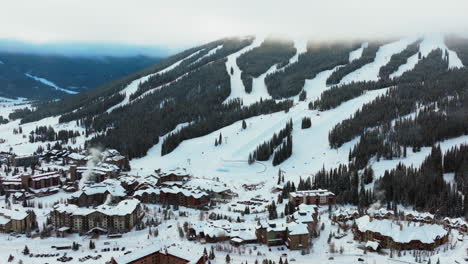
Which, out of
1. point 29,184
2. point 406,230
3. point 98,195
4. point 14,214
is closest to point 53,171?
point 29,184

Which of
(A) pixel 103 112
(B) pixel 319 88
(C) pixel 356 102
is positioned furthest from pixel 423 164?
(A) pixel 103 112

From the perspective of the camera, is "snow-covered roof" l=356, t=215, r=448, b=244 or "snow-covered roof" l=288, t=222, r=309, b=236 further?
"snow-covered roof" l=288, t=222, r=309, b=236

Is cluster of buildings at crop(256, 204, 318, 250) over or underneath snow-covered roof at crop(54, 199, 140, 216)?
underneath

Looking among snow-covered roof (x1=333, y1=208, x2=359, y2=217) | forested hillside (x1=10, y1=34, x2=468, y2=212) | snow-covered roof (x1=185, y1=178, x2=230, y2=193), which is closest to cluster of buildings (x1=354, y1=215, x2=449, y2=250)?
snow-covered roof (x1=333, y1=208, x2=359, y2=217)

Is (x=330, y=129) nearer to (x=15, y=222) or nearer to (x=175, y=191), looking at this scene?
(x=175, y=191)

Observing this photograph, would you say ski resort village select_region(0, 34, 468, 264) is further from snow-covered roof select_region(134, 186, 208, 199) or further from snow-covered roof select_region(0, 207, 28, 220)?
snow-covered roof select_region(134, 186, 208, 199)
